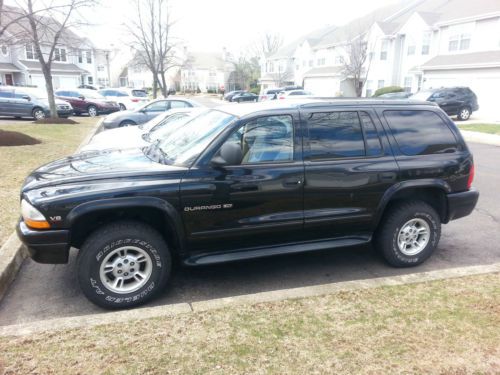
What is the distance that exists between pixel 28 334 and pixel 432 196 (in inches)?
161

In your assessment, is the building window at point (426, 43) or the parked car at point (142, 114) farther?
the building window at point (426, 43)

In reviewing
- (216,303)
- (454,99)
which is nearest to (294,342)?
(216,303)

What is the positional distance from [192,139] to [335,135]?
56.2 inches

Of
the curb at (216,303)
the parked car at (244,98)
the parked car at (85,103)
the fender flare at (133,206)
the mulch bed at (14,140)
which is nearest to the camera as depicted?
the curb at (216,303)

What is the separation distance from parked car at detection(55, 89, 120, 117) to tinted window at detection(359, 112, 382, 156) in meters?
22.0

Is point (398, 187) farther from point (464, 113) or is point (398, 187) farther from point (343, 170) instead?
point (464, 113)

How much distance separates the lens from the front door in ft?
11.9

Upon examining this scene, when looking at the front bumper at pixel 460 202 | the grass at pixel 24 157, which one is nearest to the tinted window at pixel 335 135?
the front bumper at pixel 460 202

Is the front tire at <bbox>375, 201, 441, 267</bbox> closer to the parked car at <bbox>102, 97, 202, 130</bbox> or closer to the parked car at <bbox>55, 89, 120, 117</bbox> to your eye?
the parked car at <bbox>102, 97, 202, 130</bbox>

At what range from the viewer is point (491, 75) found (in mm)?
24344

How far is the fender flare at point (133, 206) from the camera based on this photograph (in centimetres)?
331

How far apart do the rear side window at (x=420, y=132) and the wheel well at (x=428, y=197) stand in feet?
1.35

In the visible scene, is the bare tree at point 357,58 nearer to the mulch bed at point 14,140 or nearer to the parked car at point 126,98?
the parked car at point 126,98

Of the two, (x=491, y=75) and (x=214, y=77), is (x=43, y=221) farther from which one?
(x=214, y=77)
